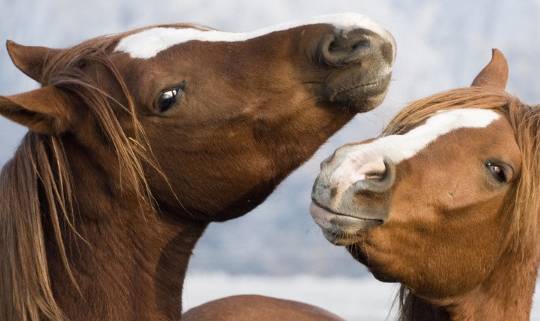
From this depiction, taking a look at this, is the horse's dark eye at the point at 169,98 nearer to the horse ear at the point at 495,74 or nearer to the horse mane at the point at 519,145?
the horse mane at the point at 519,145

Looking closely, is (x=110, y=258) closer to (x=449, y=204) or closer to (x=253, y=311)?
(x=449, y=204)

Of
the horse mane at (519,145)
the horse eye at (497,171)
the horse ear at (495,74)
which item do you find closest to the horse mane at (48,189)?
the horse mane at (519,145)

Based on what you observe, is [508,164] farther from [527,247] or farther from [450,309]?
[450,309]

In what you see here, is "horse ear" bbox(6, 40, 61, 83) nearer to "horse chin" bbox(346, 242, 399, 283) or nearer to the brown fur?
"horse chin" bbox(346, 242, 399, 283)

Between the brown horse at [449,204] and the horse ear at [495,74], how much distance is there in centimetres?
38

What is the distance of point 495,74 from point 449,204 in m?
1.21

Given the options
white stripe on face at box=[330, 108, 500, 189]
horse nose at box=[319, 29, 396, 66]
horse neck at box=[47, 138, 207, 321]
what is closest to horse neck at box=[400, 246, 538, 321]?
white stripe on face at box=[330, 108, 500, 189]

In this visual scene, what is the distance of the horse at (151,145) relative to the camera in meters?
3.32

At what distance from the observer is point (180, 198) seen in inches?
136

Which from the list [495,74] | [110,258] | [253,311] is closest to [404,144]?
[495,74]

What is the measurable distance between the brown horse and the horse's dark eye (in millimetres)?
680

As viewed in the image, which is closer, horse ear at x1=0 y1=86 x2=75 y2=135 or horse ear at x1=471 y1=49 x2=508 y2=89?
horse ear at x1=0 y1=86 x2=75 y2=135

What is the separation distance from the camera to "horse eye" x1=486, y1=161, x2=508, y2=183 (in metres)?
3.56

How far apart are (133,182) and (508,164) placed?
162cm
